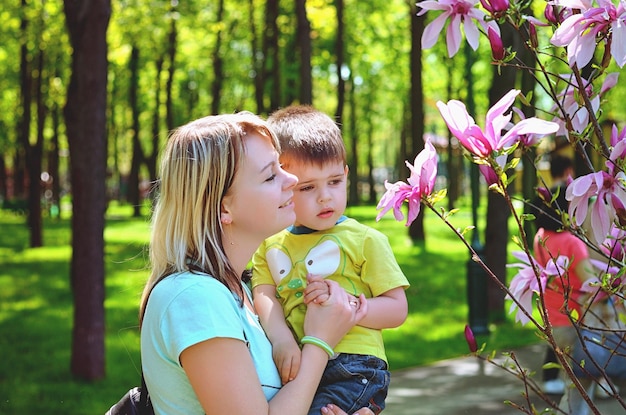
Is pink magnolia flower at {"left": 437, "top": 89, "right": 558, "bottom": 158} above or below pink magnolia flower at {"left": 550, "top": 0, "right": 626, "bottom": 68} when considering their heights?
below

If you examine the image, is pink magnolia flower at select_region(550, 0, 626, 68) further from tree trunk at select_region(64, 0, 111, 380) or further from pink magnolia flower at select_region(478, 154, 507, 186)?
tree trunk at select_region(64, 0, 111, 380)

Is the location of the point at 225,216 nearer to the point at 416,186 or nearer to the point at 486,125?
the point at 416,186

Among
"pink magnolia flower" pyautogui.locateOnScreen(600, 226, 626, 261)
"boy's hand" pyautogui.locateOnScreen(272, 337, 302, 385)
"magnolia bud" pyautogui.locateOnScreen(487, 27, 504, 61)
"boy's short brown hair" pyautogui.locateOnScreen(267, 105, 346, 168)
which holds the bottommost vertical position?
"boy's hand" pyautogui.locateOnScreen(272, 337, 302, 385)

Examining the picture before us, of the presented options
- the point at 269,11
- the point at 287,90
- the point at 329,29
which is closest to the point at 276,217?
the point at 269,11

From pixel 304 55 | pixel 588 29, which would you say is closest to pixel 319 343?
pixel 588 29

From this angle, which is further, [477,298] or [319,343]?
[477,298]

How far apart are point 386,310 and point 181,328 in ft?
2.43

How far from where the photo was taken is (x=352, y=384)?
2.47 m

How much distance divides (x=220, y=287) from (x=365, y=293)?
0.68 m

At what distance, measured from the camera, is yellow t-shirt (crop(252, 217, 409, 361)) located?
259cm

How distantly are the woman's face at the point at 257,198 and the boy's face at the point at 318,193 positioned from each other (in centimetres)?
35

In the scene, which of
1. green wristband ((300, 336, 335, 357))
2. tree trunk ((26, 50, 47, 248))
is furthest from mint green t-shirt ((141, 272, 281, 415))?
tree trunk ((26, 50, 47, 248))

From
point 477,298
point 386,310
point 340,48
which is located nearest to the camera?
point 386,310

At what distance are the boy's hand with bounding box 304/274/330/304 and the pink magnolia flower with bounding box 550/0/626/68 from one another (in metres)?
0.85
